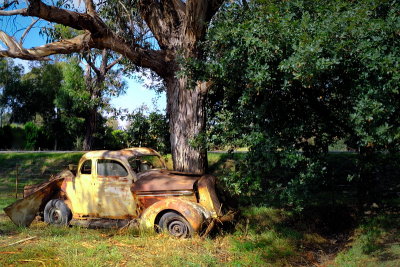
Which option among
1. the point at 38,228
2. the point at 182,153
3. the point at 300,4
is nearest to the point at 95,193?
the point at 38,228

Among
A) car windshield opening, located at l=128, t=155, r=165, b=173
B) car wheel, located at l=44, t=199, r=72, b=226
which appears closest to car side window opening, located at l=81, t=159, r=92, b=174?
car wheel, located at l=44, t=199, r=72, b=226

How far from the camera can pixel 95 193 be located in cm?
856

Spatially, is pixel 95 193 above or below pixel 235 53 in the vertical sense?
below

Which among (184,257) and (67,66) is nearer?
(184,257)

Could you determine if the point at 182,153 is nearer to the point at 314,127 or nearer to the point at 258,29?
the point at 314,127

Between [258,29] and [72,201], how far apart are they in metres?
5.75

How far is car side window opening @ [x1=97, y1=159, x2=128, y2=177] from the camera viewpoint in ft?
27.9

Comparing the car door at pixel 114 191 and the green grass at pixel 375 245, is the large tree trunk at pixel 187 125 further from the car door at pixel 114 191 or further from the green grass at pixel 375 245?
the green grass at pixel 375 245

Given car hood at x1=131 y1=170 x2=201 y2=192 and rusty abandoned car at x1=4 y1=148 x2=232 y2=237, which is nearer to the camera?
rusty abandoned car at x1=4 y1=148 x2=232 y2=237

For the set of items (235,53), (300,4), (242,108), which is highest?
(300,4)

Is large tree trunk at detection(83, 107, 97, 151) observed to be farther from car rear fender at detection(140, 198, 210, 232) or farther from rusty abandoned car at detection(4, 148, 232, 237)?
car rear fender at detection(140, 198, 210, 232)

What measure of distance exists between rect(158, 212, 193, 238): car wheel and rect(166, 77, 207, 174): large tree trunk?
243 centimetres

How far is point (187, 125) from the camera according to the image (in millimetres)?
9930

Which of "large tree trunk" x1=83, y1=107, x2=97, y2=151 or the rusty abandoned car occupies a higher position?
"large tree trunk" x1=83, y1=107, x2=97, y2=151
